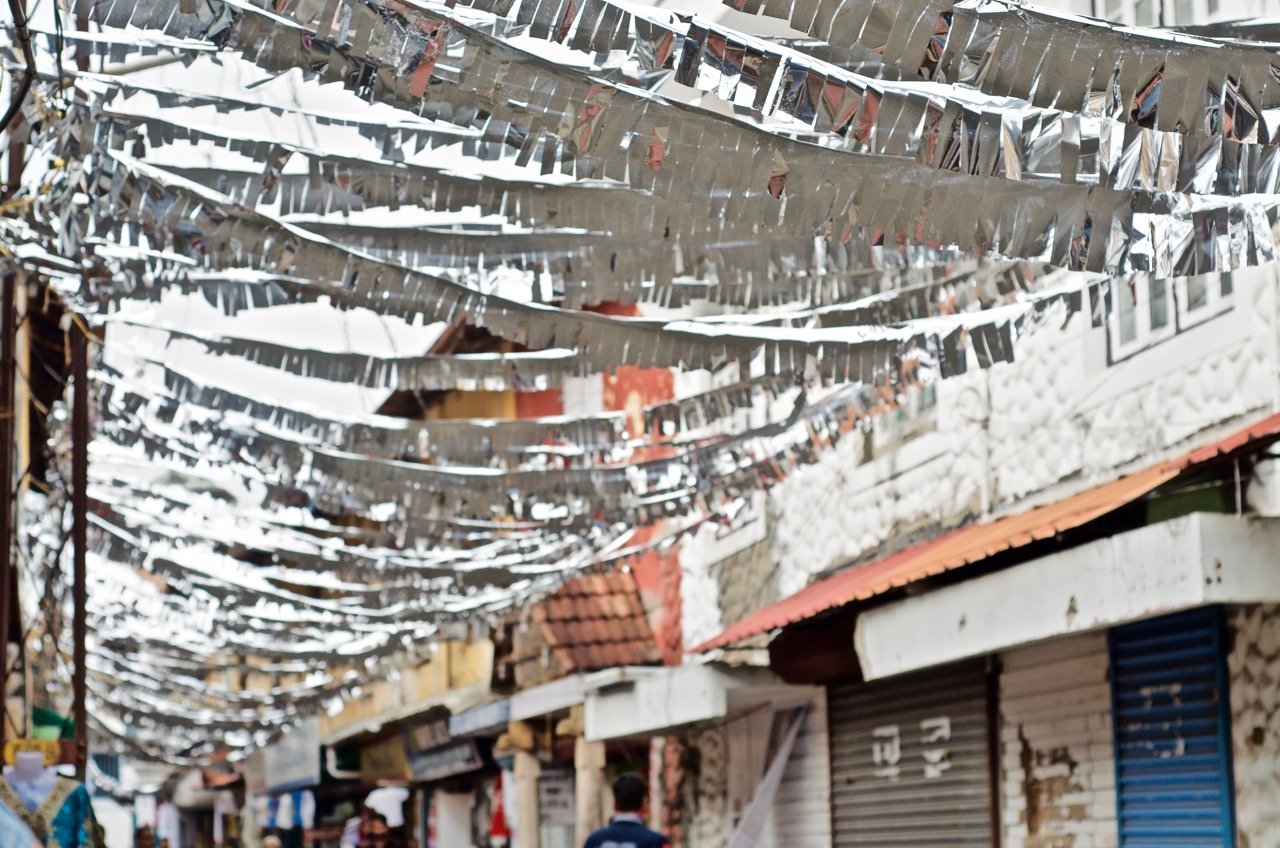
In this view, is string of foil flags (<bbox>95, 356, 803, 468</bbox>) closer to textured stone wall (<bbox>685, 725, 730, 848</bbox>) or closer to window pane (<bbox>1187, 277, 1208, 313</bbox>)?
window pane (<bbox>1187, 277, 1208, 313</bbox>)

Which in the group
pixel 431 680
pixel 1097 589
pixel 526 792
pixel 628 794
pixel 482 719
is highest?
pixel 431 680

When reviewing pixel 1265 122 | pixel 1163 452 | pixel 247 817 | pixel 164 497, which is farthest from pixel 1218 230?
pixel 247 817

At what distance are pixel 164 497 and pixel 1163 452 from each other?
5751mm

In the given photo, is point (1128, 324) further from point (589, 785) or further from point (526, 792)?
point (526, 792)

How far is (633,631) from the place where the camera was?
1795 cm

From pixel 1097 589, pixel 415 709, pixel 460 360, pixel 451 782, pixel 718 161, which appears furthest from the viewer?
pixel 451 782

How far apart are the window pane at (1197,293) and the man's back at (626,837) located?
3.62 m

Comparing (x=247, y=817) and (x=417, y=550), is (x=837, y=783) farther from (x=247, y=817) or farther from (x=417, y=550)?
(x=247, y=817)

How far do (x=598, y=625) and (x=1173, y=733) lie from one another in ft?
31.0

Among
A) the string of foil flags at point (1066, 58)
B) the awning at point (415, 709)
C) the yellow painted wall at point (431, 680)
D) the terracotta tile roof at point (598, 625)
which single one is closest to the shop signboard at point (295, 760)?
the awning at point (415, 709)

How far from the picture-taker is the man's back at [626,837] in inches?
322

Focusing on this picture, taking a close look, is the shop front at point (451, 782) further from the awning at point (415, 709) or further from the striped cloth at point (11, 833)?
the striped cloth at point (11, 833)

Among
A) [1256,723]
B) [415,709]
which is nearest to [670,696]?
[1256,723]

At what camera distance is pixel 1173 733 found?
9023 millimetres
